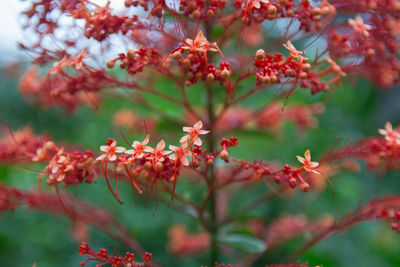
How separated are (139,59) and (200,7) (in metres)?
0.39

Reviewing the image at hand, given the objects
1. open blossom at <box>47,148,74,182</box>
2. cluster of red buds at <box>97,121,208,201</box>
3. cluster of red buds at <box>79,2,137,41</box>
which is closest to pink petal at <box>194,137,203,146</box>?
cluster of red buds at <box>97,121,208,201</box>

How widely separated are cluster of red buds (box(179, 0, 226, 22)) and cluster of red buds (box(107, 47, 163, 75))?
0.84ft

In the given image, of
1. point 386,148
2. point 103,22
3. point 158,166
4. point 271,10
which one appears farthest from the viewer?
point 386,148

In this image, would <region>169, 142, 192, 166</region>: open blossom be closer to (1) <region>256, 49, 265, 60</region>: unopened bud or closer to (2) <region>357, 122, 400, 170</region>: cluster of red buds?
(1) <region>256, 49, 265, 60</region>: unopened bud

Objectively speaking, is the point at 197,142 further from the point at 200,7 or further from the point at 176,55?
the point at 200,7

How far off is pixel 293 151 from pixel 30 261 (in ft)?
9.28

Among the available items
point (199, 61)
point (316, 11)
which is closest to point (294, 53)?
point (316, 11)

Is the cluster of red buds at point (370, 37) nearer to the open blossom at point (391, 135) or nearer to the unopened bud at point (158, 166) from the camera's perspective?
the open blossom at point (391, 135)

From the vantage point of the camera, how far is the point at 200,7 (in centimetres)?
192

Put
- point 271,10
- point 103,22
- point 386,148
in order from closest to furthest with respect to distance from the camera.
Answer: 1. point 271,10
2. point 103,22
3. point 386,148

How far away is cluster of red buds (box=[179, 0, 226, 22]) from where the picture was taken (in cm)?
187

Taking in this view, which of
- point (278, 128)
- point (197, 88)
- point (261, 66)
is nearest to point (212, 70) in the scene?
point (261, 66)

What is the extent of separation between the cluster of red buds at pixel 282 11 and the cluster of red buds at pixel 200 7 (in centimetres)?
10

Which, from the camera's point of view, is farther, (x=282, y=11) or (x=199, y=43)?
(x=282, y=11)
